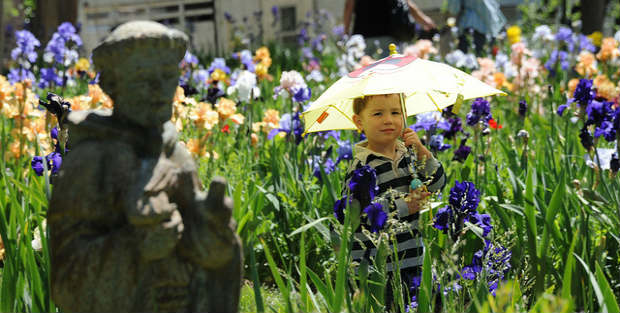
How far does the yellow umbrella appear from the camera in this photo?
2281mm

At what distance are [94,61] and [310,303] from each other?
3.50 feet

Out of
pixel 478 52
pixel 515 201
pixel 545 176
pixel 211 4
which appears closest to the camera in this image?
pixel 515 201

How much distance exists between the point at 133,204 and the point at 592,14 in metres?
11.9

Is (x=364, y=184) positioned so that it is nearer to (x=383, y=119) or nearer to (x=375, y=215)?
(x=375, y=215)

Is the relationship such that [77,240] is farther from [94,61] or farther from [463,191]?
[463,191]

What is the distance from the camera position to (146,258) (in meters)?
1.31

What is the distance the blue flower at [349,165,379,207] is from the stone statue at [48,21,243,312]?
1.66 feet

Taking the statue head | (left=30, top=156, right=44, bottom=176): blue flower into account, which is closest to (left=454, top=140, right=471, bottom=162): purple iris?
(left=30, top=156, right=44, bottom=176): blue flower

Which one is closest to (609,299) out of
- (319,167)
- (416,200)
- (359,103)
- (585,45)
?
(416,200)

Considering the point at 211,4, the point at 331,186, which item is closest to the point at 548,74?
the point at 331,186

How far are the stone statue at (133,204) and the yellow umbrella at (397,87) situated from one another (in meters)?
0.99

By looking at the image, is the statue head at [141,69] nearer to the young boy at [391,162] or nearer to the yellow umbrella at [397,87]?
the yellow umbrella at [397,87]

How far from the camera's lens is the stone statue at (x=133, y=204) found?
1.29m

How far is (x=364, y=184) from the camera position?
70.5 inches
